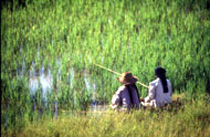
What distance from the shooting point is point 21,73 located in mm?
5520

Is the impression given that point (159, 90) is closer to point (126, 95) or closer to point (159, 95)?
point (159, 95)

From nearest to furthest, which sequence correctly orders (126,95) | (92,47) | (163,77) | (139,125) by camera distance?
(139,125), (126,95), (163,77), (92,47)

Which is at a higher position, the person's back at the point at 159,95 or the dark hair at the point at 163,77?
the dark hair at the point at 163,77

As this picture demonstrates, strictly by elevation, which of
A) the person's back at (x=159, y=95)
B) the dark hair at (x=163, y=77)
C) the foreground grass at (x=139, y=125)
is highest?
the dark hair at (x=163, y=77)

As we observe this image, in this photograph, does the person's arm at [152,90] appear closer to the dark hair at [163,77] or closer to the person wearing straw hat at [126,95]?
the dark hair at [163,77]

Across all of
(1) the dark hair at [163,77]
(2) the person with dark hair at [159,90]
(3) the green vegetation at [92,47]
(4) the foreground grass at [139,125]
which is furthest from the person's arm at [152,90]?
(3) the green vegetation at [92,47]

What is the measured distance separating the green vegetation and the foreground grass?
0.72 m

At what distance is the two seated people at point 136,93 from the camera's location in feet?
12.6

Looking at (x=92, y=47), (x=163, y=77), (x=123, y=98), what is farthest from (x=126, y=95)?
(x=92, y=47)

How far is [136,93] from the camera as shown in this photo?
12.8 feet

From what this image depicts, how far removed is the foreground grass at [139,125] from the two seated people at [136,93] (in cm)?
16

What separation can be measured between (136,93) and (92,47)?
2134 mm

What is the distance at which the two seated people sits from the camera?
151 inches

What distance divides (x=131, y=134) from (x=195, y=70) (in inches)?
93.0
